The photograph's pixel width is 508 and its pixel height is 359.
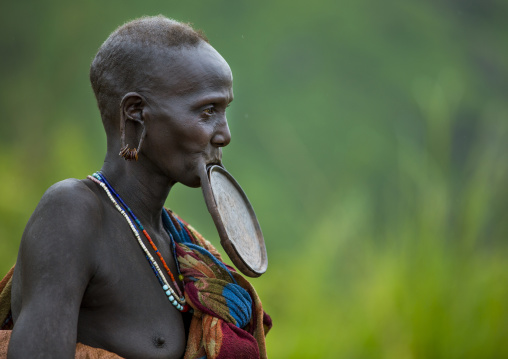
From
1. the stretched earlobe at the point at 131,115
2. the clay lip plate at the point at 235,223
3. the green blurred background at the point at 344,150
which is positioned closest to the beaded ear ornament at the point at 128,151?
the stretched earlobe at the point at 131,115

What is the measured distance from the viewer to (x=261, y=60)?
587 cm

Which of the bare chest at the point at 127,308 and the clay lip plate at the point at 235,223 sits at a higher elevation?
the clay lip plate at the point at 235,223

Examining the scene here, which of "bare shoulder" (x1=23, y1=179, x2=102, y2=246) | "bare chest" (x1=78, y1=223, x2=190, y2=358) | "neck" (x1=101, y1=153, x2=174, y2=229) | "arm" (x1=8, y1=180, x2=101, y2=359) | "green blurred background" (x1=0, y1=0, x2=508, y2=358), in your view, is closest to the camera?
"arm" (x1=8, y1=180, x2=101, y2=359)

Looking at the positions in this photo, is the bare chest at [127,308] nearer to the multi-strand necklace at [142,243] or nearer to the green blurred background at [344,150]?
the multi-strand necklace at [142,243]

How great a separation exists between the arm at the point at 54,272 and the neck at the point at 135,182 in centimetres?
27

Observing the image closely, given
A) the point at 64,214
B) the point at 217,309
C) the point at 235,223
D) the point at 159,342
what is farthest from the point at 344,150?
the point at 64,214

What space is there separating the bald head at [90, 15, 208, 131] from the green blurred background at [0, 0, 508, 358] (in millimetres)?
2898

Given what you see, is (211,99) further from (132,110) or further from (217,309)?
(217,309)

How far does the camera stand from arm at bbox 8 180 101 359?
5.75 ft

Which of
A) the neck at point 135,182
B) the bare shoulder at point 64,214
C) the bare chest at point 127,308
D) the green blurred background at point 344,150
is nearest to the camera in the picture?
the bare shoulder at point 64,214

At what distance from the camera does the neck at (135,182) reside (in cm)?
222

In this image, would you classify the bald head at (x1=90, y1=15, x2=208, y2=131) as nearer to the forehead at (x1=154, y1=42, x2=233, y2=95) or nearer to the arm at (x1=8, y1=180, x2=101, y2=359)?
the forehead at (x1=154, y1=42, x2=233, y2=95)

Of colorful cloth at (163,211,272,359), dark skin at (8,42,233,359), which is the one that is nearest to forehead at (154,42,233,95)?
dark skin at (8,42,233,359)

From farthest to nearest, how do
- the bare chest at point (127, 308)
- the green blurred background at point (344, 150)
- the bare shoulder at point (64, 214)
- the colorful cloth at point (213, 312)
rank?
the green blurred background at point (344, 150)
the colorful cloth at point (213, 312)
the bare chest at point (127, 308)
the bare shoulder at point (64, 214)
